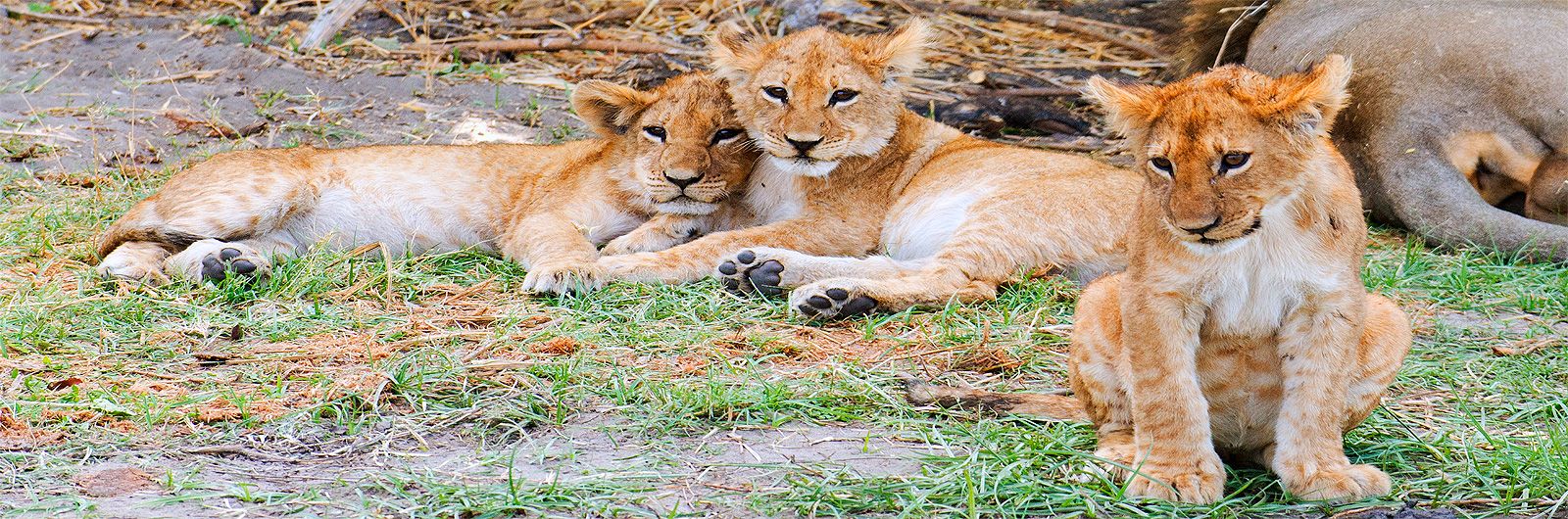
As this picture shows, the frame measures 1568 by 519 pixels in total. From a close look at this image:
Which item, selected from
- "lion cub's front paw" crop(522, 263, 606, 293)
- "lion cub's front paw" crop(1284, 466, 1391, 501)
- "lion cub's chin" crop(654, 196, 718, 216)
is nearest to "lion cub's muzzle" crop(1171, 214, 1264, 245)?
"lion cub's front paw" crop(1284, 466, 1391, 501)

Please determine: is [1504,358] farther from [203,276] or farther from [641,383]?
[203,276]

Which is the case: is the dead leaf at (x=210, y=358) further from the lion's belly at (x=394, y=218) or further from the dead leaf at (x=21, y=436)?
the lion's belly at (x=394, y=218)

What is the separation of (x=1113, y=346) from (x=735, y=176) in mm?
2875

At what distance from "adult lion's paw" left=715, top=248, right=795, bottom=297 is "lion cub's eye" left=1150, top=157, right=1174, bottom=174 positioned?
240 cm

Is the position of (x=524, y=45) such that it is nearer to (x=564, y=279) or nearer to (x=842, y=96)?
(x=842, y=96)

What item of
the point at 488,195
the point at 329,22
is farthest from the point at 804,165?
the point at 329,22

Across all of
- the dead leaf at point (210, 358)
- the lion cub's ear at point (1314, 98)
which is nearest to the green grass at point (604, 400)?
the dead leaf at point (210, 358)

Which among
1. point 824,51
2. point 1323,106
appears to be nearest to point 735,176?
point 824,51

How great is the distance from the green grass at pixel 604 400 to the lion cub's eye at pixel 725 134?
831 mm

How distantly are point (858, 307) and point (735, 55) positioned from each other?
4.42ft

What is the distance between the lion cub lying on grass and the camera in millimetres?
5898

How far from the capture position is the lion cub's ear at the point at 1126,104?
3.19 metres

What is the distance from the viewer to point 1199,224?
2.99m

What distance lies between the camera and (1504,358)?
455 cm
